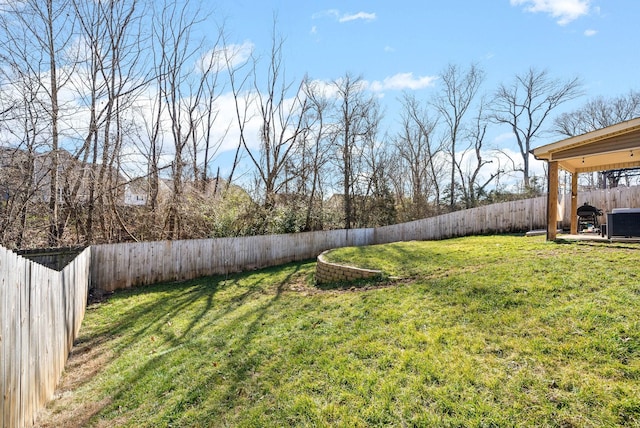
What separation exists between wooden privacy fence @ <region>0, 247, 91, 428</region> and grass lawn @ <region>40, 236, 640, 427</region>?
1.53ft

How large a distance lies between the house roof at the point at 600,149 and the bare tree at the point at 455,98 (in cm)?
1223

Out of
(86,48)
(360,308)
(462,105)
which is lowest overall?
(360,308)

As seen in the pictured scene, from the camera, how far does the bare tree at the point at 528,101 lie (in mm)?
19297

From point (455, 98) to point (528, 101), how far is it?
4.56 m

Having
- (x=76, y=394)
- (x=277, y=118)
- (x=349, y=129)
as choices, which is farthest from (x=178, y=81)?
(x=76, y=394)

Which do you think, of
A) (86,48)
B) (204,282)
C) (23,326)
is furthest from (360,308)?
(86,48)

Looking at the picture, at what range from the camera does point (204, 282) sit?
28.2 feet

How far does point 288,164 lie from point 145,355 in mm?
11958

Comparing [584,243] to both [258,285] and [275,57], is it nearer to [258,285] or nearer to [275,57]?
[258,285]

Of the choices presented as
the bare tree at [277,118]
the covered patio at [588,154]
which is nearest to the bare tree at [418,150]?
the bare tree at [277,118]

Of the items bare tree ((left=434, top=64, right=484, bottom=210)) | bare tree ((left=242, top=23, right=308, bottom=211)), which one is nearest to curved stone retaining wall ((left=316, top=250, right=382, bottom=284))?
bare tree ((left=242, top=23, right=308, bottom=211))

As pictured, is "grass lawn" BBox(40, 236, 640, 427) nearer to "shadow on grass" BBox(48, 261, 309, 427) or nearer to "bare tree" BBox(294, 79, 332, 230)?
"shadow on grass" BBox(48, 261, 309, 427)

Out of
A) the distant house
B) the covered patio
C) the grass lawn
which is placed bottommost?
the grass lawn

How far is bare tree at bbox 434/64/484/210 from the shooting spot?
20141mm
